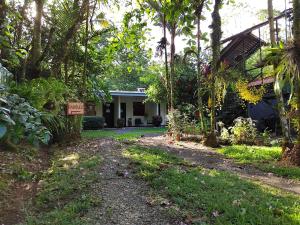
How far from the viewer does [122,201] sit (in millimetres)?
4738

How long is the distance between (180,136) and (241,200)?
7.98m

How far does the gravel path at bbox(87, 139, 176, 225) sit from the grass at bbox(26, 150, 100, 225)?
156 millimetres

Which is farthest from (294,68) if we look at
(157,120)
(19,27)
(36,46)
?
(157,120)

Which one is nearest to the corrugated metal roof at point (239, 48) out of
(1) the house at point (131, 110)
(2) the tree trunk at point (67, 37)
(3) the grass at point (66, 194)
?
(2) the tree trunk at point (67, 37)

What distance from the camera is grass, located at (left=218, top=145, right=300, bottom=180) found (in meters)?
6.98

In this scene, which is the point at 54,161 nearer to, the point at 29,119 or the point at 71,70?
the point at 29,119

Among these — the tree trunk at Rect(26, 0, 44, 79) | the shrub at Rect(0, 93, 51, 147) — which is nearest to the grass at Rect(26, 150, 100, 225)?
the shrub at Rect(0, 93, 51, 147)

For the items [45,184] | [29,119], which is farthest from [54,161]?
[29,119]

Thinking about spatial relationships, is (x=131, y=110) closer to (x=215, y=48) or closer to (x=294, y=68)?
(x=215, y=48)

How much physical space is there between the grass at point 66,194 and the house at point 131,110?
20401mm

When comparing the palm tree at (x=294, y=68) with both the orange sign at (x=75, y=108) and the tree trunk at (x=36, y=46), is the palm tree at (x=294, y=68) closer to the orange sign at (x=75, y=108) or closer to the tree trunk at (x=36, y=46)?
the orange sign at (x=75, y=108)

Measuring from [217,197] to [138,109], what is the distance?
2476 cm

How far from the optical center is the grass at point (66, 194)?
417 cm

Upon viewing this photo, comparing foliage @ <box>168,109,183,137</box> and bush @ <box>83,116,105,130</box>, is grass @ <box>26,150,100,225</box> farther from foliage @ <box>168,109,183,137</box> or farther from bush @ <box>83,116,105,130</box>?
bush @ <box>83,116,105,130</box>
